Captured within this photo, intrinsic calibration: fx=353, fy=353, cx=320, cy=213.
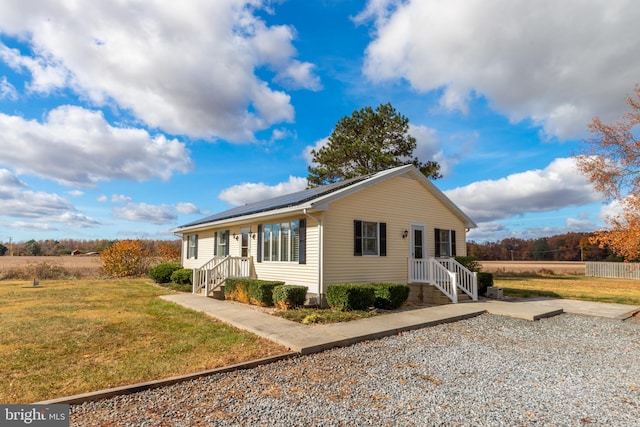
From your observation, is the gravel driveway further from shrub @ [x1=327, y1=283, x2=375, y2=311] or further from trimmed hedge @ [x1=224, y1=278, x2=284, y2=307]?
trimmed hedge @ [x1=224, y1=278, x2=284, y2=307]

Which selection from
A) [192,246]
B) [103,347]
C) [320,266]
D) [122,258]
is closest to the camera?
[103,347]

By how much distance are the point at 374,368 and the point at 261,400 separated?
1.90 m

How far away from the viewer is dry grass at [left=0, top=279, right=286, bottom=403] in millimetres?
4555

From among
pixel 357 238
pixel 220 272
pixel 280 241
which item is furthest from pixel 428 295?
pixel 220 272

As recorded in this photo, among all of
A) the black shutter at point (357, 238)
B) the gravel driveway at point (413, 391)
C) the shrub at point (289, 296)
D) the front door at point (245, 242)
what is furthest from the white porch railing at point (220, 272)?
the gravel driveway at point (413, 391)

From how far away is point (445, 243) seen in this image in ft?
46.6

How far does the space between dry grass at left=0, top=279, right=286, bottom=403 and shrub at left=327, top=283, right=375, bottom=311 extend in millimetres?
3076

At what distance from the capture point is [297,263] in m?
11.3

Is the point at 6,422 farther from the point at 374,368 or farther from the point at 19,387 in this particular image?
the point at 374,368

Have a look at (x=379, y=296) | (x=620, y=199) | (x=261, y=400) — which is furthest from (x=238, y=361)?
(x=620, y=199)

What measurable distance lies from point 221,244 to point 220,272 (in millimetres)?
3079

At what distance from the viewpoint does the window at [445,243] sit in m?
13.9

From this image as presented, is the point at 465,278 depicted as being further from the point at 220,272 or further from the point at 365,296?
the point at 220,272

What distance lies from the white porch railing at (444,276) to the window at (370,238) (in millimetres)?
1553
